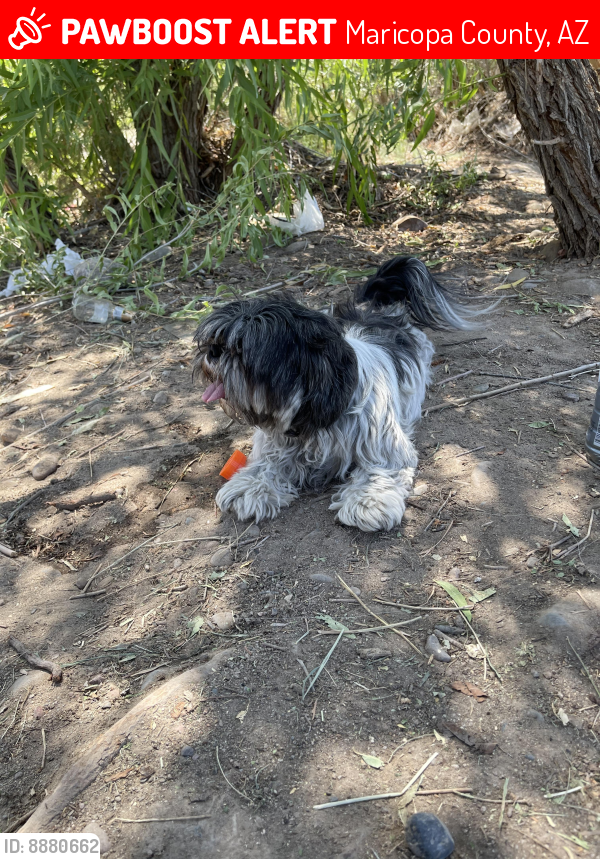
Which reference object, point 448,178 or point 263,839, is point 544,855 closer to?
point 263,839

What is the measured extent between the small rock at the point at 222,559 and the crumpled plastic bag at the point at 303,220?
4.35 m

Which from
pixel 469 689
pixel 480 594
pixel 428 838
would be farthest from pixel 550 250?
pixel 428 838

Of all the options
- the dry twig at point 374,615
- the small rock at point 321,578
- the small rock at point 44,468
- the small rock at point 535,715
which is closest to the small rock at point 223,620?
the small rock at point 321,578

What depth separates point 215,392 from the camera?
308 cm

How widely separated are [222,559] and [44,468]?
1.45m

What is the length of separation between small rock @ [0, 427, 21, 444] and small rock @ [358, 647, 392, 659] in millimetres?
2821

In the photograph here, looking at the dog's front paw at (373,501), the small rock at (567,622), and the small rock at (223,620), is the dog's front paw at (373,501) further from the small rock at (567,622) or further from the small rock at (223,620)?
the small rock at (567,622)

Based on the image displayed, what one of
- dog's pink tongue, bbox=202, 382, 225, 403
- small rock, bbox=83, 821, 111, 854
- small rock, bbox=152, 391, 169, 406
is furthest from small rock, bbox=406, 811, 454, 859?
small rock, bbox=152, 391, 169, 406

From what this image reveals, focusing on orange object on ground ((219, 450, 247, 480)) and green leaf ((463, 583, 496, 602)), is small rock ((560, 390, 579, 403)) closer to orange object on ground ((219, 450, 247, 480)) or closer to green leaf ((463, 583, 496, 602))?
green leaf ((463, 583, 496, 602))

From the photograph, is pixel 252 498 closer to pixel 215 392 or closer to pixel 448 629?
pixel 215 392

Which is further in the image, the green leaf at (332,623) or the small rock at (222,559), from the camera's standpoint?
the small rock at (222,559)

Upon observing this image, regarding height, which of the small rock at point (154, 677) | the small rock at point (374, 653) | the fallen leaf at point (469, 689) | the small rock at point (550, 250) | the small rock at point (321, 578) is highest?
the small rock at point (550, 250)

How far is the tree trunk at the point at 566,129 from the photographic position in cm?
518

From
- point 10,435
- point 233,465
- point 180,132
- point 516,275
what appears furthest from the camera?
point 180,132
